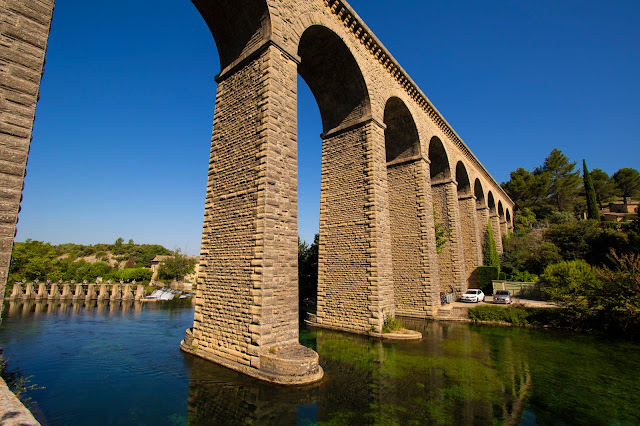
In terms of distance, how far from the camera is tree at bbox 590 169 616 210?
54.2 m

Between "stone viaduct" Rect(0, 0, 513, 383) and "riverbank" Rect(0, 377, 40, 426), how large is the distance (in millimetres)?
1794

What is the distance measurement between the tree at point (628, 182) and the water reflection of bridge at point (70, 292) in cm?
7833

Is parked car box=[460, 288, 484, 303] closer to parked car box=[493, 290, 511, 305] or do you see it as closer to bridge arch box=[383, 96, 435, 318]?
parked car box=[493, 290, 511, 305]

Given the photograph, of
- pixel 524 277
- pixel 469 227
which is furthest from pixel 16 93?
pixel 524 277

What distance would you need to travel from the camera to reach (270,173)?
7930 mm

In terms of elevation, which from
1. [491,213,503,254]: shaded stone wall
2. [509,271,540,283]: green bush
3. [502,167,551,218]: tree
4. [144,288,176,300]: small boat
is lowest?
[144,288,176,300]: small boat

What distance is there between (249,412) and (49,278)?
147ft

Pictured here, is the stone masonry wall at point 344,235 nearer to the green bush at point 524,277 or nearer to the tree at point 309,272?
the tree at point 309,272

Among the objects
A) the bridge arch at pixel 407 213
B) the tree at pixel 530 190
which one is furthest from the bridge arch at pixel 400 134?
the tree at pixel 530 190

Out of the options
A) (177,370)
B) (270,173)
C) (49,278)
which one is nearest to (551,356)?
(270,173)

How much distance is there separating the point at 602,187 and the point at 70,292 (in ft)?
266

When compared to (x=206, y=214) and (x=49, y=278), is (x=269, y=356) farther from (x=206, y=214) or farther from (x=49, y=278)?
(x=49, y=278)

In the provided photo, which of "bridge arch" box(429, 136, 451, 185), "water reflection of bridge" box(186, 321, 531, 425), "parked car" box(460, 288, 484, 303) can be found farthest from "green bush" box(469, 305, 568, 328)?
"bridge arch" box(429, 136, 451, 185)

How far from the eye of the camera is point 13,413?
113 inches
